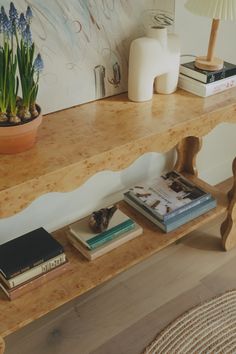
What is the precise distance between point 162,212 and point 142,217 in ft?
0.31

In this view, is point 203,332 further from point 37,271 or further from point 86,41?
point 86,41

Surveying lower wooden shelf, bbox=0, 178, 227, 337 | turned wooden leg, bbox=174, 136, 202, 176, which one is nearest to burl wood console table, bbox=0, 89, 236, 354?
lower wooden shelf, bbox=0, 178, 227, 337

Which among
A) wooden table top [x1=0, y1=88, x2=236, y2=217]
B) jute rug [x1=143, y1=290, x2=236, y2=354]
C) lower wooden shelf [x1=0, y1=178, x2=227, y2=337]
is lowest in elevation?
jute rug [x1=143, y1=290, x2=236, y2=354]

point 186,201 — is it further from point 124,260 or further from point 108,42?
point 108,42

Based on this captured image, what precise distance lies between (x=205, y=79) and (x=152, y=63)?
8.0 inches

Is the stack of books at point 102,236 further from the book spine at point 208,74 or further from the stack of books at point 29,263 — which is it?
the book spine at point 208,74

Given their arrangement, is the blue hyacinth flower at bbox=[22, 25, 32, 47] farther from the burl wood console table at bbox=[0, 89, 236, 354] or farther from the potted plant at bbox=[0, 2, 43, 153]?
the burl wood console table at bbox=[0, 89, 236, 354]

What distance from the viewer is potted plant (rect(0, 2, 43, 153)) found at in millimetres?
1021

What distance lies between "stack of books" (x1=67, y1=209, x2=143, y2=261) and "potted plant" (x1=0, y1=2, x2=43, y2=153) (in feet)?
1.50

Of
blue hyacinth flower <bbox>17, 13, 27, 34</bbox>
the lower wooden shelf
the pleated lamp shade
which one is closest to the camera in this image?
blue hyacinth flower <bbox>17, 13, 27, 34</bbox>

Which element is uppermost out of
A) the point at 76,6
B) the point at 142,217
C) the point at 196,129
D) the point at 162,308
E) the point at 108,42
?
the point at 76,6

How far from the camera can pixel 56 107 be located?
134 centimetres

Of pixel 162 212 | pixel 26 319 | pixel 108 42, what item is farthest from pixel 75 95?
pixel 26 319

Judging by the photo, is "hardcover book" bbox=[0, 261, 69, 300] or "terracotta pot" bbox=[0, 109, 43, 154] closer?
"terracotta pot" bbox=[0, 109, 43, 154]
